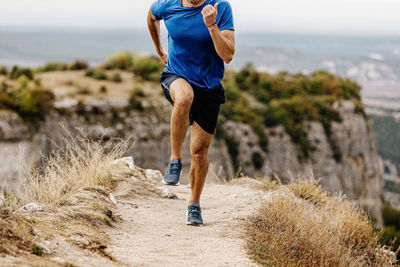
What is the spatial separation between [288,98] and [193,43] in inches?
1799

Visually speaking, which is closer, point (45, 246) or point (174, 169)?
point (45, 246)

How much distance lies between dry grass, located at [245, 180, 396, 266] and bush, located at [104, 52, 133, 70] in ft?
132

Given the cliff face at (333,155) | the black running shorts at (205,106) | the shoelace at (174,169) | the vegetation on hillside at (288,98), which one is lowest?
the cliff face at (333,155)

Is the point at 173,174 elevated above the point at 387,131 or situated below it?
above

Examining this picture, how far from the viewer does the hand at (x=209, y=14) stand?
5.12 metres

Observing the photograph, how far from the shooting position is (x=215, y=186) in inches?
404

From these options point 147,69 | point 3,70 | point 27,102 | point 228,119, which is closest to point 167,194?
point 27,102

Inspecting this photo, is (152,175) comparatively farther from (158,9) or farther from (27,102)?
(27,102)

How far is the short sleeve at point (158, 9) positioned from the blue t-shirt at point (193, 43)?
0.9 inches

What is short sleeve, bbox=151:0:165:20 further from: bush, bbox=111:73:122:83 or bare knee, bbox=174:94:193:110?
bush, bbox=111:73:122:83

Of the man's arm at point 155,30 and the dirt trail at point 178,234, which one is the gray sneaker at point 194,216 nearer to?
the dirt trail at point 178,234

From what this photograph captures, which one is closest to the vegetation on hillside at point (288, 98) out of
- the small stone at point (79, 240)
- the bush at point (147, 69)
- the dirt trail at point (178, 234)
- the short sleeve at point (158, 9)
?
the bush at point (147, 69)

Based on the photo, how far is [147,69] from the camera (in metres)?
44.7

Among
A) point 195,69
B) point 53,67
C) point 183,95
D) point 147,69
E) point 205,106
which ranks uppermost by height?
point 195,69
